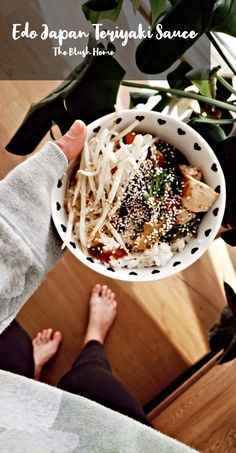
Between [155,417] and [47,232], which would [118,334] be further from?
[47,232]

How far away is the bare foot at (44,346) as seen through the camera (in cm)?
131

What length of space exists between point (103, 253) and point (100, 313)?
0.53 metres

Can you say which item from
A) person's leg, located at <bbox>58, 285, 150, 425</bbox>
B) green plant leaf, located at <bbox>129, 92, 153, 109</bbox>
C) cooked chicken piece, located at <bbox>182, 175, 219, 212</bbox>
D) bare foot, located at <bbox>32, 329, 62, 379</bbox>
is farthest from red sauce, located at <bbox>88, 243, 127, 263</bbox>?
bare foot, located at <bbox>32, 329, 62, 379</bbox>

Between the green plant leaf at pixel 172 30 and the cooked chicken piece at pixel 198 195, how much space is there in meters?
0.18

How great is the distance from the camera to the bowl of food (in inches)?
30.5

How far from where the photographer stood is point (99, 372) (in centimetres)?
118

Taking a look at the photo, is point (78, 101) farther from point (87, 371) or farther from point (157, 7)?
point (87, 371)

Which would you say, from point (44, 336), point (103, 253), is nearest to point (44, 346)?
point (44, 336)

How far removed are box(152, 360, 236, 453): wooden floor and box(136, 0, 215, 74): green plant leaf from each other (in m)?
0.76

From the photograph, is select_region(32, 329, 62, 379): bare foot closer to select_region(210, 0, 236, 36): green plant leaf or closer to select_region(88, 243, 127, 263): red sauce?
→ select_region(88, 243, 127, 263): red sauce

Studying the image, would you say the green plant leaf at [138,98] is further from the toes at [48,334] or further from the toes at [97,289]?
the toes at [48,334]

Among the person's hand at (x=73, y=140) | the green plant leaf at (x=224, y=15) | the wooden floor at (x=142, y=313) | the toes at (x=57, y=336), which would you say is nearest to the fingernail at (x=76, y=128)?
the person's hand at (x=73, y=140)

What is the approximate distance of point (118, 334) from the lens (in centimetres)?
136

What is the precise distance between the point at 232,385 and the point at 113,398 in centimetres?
27
